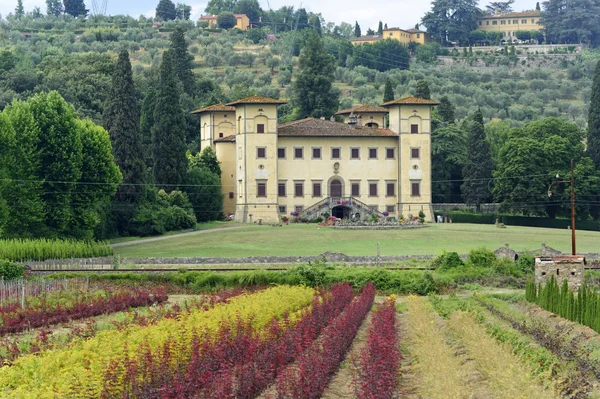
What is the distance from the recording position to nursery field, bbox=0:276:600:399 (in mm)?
17984

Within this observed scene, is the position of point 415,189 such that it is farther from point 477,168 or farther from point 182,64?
point 182,64

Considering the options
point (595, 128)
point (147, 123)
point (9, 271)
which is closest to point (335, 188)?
point (147, 123)

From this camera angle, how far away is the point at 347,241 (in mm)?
68000

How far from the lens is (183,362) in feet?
66.8

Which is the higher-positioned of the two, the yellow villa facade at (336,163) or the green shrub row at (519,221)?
the yellow villa facade at (336,163)

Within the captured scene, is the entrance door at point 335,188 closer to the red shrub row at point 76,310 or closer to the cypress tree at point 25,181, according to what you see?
the cypress tree at point 25,181

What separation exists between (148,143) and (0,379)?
240 feet

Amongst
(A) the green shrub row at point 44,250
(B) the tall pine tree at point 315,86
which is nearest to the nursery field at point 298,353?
(A) the green shrub row at point 44,250

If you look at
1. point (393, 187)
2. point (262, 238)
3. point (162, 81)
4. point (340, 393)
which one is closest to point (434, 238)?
point (262, 238)

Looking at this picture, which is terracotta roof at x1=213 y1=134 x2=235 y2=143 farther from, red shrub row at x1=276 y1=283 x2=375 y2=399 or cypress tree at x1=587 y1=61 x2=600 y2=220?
red shrub row at x1=276 y1=283 x2=375 y2=399

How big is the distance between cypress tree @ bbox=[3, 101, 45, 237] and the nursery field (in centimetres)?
2772

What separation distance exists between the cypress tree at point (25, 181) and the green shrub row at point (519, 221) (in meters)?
36.6

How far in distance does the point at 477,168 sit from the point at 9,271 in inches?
2130

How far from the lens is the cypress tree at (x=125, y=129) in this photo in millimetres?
71750
